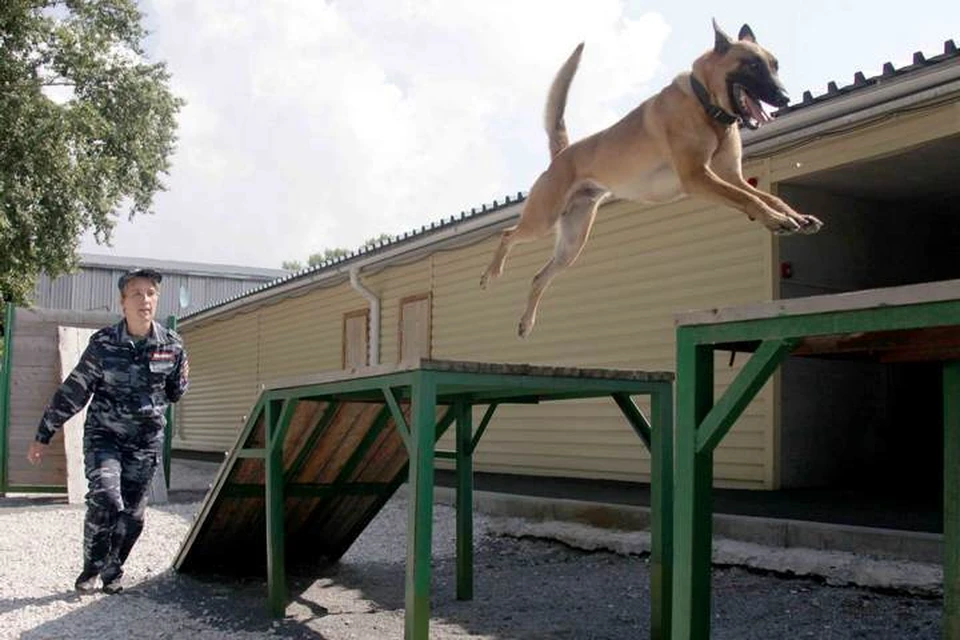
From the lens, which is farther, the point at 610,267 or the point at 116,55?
the point at 116,55

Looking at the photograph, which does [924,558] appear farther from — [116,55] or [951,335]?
[116,55]

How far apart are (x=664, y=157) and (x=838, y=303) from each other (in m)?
0.66

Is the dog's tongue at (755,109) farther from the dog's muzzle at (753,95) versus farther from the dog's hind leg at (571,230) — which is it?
the dog's hind leg at (571,230)

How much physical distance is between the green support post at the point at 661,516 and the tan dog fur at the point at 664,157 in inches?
50.7

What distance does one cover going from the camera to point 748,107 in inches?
103

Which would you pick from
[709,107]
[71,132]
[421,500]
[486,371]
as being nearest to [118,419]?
[421,500]

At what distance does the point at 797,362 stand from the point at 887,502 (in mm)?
1588

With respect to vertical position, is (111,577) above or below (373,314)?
below

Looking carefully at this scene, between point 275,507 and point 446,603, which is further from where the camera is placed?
point 446,603

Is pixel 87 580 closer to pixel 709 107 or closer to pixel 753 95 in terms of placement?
pixel 709 107

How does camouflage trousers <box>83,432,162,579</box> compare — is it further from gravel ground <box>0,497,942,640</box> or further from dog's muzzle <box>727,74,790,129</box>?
dog's muzzle <box>727,74,790,129</box>

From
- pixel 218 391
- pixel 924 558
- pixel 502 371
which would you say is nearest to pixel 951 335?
pixel 502 371

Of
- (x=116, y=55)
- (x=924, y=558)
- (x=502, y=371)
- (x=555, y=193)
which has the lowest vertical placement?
(x=924, y=558)

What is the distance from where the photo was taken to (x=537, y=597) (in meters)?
5.95
